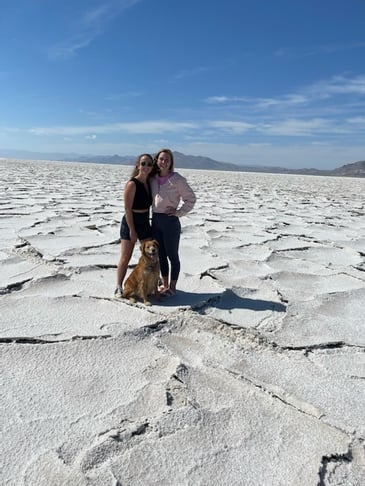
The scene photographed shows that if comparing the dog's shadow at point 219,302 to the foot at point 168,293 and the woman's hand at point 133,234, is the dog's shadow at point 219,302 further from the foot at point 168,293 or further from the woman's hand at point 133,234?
the woman's hand at point 133,234

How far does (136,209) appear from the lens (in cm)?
288

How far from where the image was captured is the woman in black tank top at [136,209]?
110 inches

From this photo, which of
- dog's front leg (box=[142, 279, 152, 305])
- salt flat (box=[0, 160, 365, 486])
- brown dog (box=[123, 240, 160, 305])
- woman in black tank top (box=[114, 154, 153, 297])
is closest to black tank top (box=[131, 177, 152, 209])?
woman in black tank top (box=[114, 154, 153, 297])

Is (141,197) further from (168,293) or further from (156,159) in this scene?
(168,293)

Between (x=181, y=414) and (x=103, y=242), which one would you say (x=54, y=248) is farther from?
(x=181, y=414)

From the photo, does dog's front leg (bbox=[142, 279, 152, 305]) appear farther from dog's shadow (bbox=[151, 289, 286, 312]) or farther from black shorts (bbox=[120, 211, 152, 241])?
black shorts (bbox=[120, 211, 152, 241])

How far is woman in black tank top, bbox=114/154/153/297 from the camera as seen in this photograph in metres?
2.80

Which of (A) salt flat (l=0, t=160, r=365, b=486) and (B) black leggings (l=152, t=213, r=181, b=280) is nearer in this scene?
(A) salt flat (l=0, t=160, r=365, b=486)

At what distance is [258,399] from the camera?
1.80 metres

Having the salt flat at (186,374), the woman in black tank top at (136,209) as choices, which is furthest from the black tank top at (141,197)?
the salt flat at (186,374)

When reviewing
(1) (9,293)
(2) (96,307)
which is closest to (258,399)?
(2) (96,307)

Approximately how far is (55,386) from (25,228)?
3496 mm

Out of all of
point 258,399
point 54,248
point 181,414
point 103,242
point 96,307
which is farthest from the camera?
point 103,242

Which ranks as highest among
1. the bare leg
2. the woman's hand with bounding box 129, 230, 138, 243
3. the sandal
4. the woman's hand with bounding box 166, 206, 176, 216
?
the woman's hand with bounding box 166, 206, 176, 216
